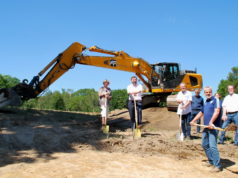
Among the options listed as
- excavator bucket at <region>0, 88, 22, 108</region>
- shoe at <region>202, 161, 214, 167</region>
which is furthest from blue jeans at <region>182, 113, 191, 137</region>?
excavator bucket at <region>0, 88, 22, 108</region>

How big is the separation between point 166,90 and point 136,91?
25.4 feet

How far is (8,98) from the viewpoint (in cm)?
1162

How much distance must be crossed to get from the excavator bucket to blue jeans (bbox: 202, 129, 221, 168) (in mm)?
8489

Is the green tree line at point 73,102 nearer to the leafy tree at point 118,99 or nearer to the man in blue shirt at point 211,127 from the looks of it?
the leafy tree at point 118,99

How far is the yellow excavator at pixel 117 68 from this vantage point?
39.8 ft

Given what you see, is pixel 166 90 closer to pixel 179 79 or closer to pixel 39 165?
pixel 179 79

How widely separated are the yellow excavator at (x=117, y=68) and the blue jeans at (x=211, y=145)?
7.91 m

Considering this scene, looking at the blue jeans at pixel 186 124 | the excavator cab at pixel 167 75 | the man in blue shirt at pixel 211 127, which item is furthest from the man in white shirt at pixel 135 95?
the excavator cab at pixel 167 75

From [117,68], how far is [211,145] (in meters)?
8.43

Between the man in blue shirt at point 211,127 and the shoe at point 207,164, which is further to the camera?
the shoe at point 207,164

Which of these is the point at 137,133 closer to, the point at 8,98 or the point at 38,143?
the point at 38,143

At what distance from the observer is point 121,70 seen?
13.8 meters

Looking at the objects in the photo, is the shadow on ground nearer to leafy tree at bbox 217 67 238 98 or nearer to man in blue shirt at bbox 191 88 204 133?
man in blue shirt at bbox 191 88 204 133

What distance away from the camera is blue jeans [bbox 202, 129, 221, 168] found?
5.71 meters
